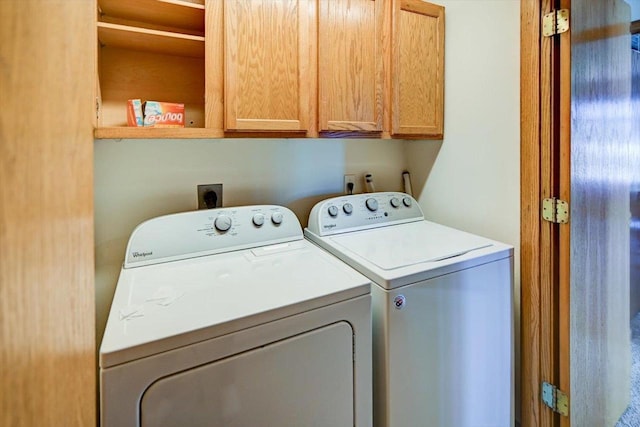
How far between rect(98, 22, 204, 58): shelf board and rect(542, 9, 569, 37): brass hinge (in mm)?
1354

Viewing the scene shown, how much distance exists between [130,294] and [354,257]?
30.6 inches

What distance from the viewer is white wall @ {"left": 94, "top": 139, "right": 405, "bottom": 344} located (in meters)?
1.47

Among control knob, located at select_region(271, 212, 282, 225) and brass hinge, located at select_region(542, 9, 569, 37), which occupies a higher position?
brass hinge, located at select_region(542, 9, 569, 37)

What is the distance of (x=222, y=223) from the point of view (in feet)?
4.79

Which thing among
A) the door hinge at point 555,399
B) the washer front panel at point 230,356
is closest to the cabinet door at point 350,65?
the washer front panel at point 230,356

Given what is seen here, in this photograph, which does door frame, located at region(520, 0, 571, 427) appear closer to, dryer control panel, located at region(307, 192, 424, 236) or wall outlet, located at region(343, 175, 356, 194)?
dryer control panel, located at region(307, 192, 424, 236)

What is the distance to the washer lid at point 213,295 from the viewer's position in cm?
82

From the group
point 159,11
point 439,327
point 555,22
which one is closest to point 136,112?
point 159,11

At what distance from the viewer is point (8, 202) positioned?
15.4 inches

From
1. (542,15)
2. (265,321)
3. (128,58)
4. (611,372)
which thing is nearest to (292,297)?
(265,321)

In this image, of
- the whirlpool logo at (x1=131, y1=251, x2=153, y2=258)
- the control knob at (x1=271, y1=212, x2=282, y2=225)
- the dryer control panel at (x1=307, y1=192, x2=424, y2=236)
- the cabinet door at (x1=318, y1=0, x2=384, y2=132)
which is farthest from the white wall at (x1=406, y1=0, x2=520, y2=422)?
the whirlpool logo at (x1=131, y1=251, x2=153, y2=258)

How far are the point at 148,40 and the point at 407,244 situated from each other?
4.44 ft

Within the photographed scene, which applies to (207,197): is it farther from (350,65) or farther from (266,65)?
(350,65)

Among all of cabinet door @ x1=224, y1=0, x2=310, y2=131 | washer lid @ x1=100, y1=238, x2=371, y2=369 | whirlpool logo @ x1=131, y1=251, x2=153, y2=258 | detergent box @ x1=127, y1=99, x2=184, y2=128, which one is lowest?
washer lid @ x1=100, y1=238, x2=371, y2=369
